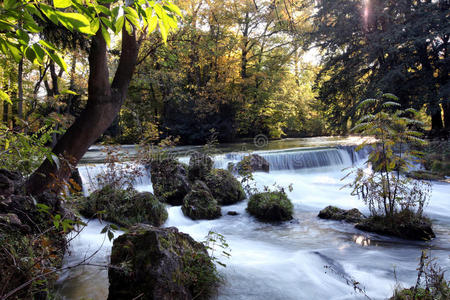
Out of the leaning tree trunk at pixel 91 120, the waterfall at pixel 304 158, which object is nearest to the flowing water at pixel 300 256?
the leaning tree trunk at pixel 91 120

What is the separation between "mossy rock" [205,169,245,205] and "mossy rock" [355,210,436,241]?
4012mm

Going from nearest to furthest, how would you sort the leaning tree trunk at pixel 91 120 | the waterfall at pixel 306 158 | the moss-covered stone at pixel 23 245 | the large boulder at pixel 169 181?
the moss-covered stone at pixel 23 245, the leaning tree trunk at pixel 91 120, the large boulder at pixel 169 181, the waterfall at pixel 306 158

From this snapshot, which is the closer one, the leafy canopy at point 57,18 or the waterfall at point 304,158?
the leafy canopy at point 57,18

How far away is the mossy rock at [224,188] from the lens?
27.8ft

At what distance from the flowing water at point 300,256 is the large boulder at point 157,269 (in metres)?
0.41

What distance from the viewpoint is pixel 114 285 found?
286cm

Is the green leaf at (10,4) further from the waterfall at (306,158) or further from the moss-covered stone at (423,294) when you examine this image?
the waterfall at (306,158)

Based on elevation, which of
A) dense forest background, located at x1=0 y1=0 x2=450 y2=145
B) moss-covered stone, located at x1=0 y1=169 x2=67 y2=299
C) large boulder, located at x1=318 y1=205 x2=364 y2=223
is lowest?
large boulder, located at x1=318 y1=205 x2=364 y2=223

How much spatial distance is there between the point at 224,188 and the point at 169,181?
1.73 metres

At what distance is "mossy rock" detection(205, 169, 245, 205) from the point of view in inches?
334

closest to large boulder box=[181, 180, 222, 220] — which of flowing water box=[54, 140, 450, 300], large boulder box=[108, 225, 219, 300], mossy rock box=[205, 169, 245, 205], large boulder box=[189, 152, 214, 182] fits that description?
flowing water box=[54, 140, 450, 300]

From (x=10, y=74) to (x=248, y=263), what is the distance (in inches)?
821

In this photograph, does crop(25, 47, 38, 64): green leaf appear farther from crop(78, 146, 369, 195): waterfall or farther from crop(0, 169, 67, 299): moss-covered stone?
crop(78, 146, 369, 195): waterfall

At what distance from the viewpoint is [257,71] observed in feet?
82.5
